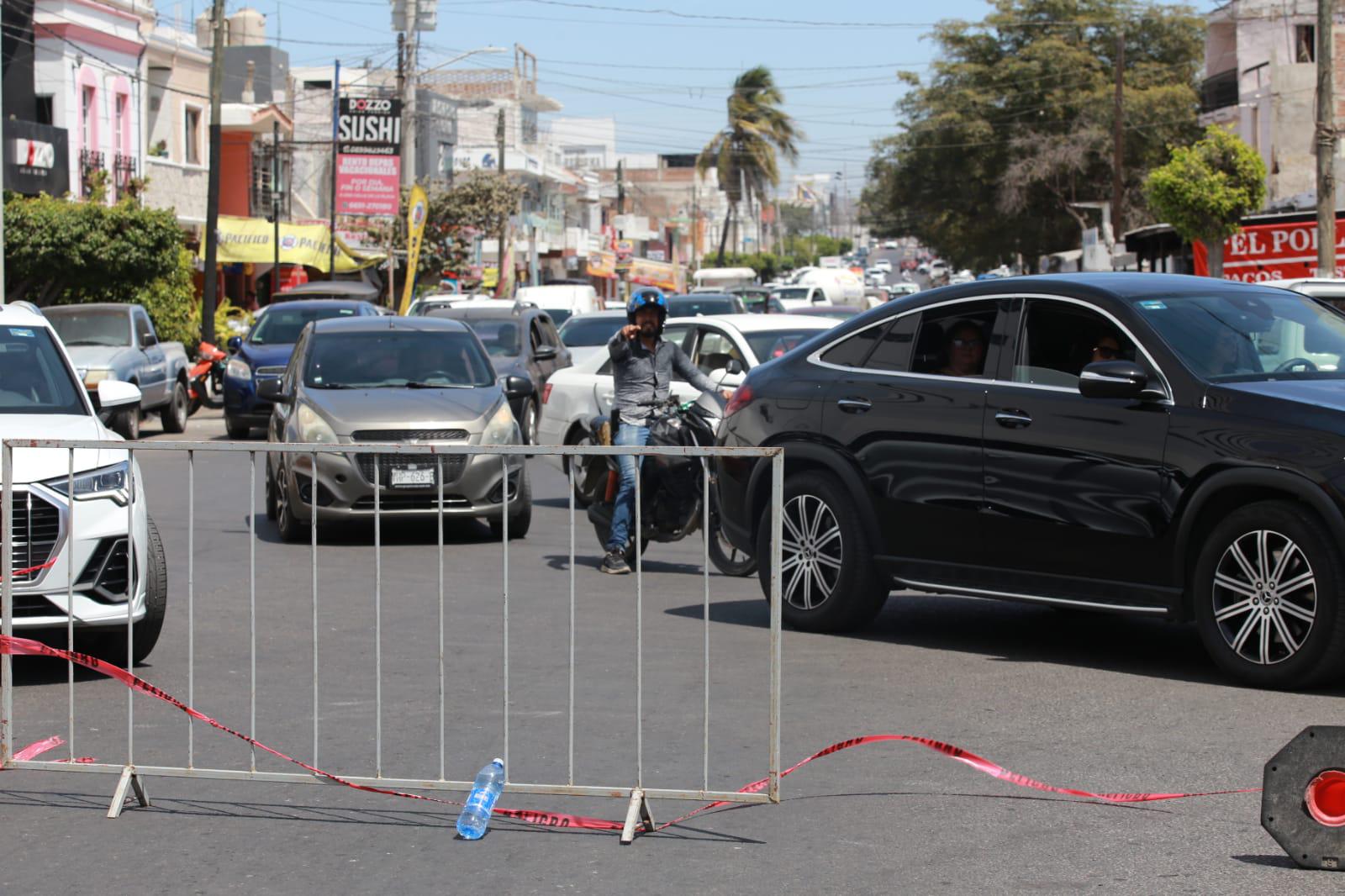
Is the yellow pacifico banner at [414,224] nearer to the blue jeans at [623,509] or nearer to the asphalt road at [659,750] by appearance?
Answer: the blue jeans at [623,509]

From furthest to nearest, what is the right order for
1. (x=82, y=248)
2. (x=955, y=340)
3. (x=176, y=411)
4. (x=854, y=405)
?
(x=82, y=248)
(x=176, y=411)
(x=854, y=405)
(x=955, y=340)

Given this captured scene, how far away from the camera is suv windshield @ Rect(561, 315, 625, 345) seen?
961 inches

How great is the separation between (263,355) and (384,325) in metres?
8.96

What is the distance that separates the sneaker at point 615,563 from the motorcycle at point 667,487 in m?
0.06

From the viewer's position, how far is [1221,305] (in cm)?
831

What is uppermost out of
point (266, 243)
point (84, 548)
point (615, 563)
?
point (266, 243)

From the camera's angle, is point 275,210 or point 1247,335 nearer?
→ point 1247,335

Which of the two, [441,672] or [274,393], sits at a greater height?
[274,393]

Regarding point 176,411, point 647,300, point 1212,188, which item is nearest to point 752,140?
point 1212,188

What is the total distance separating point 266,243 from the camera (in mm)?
48406

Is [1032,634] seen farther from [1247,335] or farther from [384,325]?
[384,325]

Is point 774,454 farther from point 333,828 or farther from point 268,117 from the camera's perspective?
point 268,117

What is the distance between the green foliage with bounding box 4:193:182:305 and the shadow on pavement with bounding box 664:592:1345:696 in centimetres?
2335

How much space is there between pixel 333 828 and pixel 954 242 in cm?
6286
